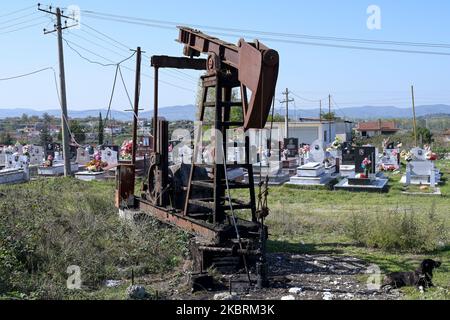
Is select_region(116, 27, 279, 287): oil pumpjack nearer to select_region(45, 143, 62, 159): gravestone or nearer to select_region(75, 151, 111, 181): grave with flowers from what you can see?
select_region(75, 151, 111, 181): grave with flowers

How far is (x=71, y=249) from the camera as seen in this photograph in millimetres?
7922

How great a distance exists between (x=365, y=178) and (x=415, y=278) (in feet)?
43.5

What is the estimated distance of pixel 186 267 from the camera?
788cm

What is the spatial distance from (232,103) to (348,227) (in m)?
4.25

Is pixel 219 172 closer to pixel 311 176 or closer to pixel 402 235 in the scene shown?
pixel 402 235

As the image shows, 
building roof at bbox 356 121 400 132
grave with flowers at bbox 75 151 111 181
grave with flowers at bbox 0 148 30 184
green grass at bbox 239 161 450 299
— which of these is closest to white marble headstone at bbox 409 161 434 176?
green grass at bbox 239 161 450 299

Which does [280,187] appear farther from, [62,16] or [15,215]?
[62,16]

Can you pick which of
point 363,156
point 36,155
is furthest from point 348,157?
point 36,155

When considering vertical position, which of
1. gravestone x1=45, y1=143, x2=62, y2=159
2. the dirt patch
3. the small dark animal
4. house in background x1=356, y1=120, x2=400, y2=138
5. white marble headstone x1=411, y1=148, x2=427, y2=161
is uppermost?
house in background x1=356, y1=120, x2=400, y2=138

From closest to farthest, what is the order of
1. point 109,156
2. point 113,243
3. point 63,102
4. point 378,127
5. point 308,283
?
point 308,283
point 113,243
point 63,102
point 109,156
point 378,127

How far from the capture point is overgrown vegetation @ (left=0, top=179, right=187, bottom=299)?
687 cm

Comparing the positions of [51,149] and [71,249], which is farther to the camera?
[51,149]

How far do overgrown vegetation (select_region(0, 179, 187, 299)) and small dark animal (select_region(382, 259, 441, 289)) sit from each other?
10.6ft
